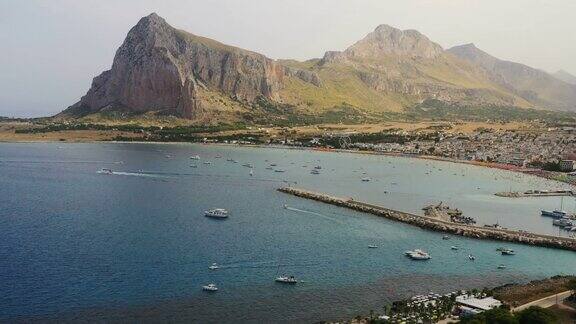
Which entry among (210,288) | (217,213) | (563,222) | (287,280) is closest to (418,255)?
(287,280)

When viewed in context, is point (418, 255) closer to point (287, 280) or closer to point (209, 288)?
point (287, 280)

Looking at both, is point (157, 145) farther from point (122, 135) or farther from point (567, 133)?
point (567, 133)

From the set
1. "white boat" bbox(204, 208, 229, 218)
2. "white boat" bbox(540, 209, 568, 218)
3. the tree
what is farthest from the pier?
the tree

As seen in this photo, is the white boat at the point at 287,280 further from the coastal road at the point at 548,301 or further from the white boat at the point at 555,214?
the white boat at the point at 555,214

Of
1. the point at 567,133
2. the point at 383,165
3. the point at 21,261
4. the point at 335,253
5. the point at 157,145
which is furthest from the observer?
the point at 567,133

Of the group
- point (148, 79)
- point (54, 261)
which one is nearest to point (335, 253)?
point (54, 261)
